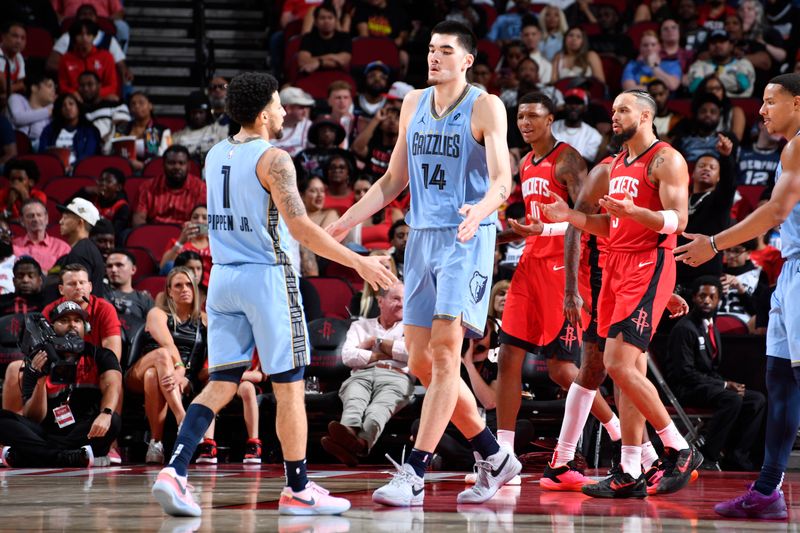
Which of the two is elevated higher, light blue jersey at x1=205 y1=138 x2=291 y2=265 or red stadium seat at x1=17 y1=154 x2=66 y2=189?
red stadium seat at x1=17 y1=154 x2=66 y2=189

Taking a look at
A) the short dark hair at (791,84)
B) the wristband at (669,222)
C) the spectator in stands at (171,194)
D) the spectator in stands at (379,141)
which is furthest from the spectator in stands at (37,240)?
the short dark hair at (791,84)

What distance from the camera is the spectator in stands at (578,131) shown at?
41.3 ft

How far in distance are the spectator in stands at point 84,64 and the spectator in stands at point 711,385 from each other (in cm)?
816

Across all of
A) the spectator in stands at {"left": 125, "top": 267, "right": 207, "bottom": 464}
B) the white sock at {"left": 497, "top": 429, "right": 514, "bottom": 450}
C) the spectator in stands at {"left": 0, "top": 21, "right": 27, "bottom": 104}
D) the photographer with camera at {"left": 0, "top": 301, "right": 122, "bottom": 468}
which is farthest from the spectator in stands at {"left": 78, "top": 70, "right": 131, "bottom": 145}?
the white sock at {"left": 497, "top": 429, "right": 514, "bottom": 450}

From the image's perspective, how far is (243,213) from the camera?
4809 millimetres

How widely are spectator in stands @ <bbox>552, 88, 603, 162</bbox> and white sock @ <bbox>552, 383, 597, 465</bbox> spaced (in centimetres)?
674

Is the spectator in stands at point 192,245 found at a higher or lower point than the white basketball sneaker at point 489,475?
higher

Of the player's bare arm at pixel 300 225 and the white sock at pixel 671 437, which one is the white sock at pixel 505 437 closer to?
the white sock at pixel 671 437

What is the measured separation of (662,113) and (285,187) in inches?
362

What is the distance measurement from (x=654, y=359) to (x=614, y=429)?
8.14 feet

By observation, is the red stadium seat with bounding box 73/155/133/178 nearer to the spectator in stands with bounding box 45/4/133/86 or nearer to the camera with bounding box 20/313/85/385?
the spectator in stands with bounding box 45/4/133/86

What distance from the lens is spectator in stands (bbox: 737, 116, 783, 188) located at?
1238 centimetres

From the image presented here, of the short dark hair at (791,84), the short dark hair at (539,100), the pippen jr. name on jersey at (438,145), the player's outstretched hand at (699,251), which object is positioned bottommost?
the player's outstretched hand at (699,251)

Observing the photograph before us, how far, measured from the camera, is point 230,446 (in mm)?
9320
